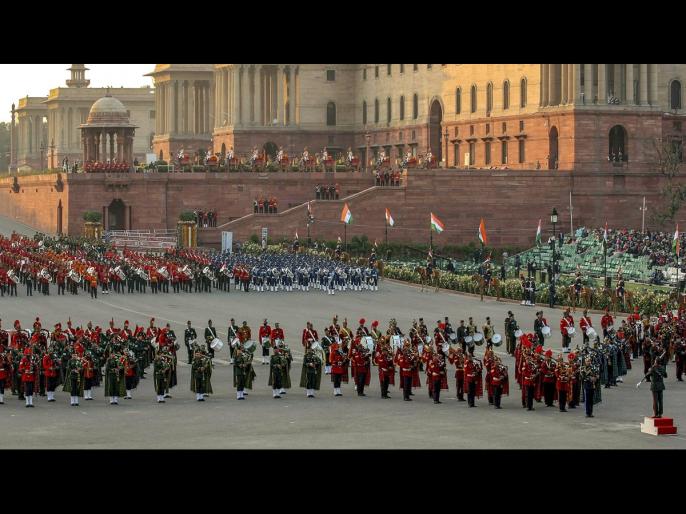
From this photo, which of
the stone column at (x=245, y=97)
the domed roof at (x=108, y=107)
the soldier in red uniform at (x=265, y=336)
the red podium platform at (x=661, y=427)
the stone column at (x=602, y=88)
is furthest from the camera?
the stone column at (x=245, y=97)

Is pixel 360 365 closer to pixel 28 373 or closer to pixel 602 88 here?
pixel 28 373

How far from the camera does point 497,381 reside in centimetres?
3150

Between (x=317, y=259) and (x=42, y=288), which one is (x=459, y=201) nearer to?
(x=317, y=259)

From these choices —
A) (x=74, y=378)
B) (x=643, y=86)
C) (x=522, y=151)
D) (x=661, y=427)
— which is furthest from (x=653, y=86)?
(x=661, y=427)

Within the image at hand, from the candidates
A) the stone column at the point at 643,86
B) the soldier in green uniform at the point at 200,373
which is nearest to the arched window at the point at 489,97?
the stone column at the point at 643,86

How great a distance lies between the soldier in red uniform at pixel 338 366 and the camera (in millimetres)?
33312

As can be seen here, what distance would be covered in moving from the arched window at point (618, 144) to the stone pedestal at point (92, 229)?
95.2ft

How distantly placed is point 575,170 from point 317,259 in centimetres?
2597

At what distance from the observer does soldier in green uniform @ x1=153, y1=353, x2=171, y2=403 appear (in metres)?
31.9

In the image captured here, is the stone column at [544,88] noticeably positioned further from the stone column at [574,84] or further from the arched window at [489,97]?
the arched window at [489,97]

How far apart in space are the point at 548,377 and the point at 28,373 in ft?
35.6

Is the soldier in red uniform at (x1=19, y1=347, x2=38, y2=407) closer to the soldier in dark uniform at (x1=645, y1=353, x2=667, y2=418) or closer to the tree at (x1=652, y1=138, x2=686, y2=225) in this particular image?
the soldier in dark uniform at (x1=645, y1=353, x2=667, y2=418)

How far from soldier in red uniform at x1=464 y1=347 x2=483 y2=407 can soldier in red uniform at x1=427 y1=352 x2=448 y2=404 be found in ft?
1.72
